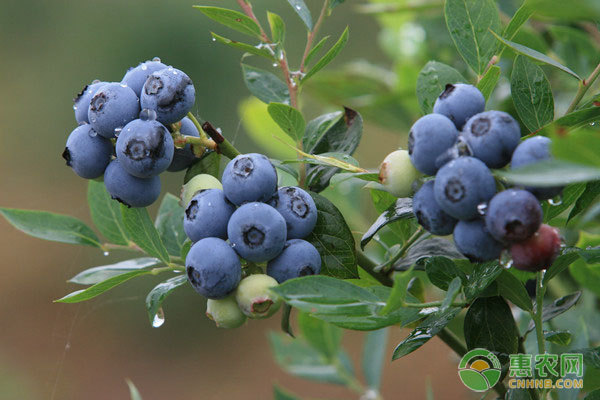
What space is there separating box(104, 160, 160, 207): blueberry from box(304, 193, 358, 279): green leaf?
22 centimetres

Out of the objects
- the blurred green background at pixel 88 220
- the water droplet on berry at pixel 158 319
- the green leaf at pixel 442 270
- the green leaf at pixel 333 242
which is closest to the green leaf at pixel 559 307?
the green leaf at pixel 442 270

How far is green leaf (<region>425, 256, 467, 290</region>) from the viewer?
80cm

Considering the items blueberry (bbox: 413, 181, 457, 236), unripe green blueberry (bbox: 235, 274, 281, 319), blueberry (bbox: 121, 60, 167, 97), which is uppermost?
blueberry (bbox: 121, 60, 167, 97)

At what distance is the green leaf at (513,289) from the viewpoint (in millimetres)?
820

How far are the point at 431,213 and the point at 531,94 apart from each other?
0.28m

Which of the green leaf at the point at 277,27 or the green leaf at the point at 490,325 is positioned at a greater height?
the green leaf at the point at 277,27

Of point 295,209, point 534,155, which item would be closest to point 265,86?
point 295,209

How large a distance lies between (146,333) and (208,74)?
8.93ft

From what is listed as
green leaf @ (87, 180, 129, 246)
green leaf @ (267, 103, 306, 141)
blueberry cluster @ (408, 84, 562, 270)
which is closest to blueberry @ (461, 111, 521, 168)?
blueberry cluster @ (408, 84, 562, 270)

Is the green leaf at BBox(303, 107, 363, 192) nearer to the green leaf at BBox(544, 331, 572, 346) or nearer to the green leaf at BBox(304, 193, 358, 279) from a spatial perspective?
the green leaf at BBox(304, 193, 358, 279)

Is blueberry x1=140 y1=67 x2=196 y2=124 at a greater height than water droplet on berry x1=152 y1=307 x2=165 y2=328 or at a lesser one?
greater

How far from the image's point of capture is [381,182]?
2.50 ft

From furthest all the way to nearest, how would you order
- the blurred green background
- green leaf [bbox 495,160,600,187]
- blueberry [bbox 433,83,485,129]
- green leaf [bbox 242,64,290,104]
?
1. the blurred green background
2. green leaf [bbox 242,64,290,104]
3. blueberry [bbox 433,83,485,129]
4. green leaf [bbox 495,160,600,187]

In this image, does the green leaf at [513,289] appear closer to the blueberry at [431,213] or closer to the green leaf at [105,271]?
the blueberry at [431,213]
